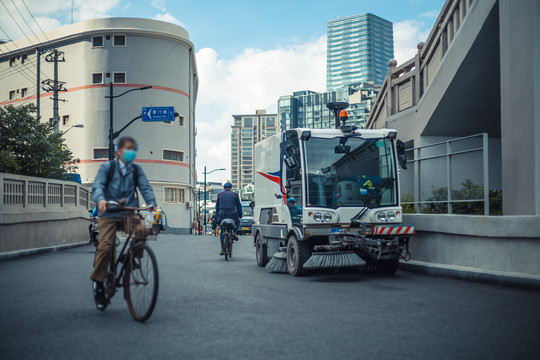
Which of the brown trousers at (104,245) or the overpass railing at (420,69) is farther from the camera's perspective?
the overpass railing at (420,69)

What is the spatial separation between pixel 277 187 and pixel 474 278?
4.26m

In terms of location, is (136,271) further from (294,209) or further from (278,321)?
(294,209)

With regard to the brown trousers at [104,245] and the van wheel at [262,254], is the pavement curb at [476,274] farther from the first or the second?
the brown trousers at [104,245]

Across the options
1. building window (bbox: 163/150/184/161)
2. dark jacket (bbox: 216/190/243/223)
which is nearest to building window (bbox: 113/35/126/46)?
building window (bbox: 163/150/184/161)

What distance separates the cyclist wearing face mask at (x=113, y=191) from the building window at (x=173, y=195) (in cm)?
4782

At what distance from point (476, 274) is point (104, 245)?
6.29 m

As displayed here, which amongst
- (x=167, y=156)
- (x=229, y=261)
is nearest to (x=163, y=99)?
(x=167, y=156)

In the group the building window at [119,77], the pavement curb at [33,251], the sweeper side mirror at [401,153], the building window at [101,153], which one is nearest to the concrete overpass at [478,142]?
the sweeper side mirror at [401,153]

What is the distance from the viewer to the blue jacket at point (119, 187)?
6316 millimetres

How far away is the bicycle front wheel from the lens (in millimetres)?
5820

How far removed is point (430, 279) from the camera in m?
10.3

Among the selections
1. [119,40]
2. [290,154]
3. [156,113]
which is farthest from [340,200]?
[119,40]

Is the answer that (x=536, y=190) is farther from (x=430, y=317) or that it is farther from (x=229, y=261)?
(x=229, y=261)

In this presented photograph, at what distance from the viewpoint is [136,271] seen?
240 inches
